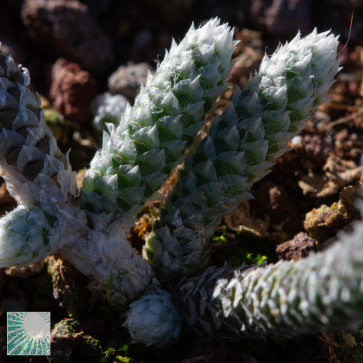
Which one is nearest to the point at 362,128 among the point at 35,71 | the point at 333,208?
the point at 333,208

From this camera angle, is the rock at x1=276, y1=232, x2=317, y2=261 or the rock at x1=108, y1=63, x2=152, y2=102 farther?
the rock at x1=108, y1=63, x2=152, y2=102

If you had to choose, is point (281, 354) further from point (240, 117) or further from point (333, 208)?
point (240, 117)

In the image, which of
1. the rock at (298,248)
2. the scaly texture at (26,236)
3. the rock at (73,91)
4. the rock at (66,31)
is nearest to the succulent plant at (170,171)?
the scaly texture at (26,236)

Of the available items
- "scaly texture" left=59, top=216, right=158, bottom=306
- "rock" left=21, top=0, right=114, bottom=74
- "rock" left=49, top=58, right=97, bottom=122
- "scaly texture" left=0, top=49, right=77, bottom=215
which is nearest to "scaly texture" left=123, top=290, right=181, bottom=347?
"scaly texture" left=59, top=216, right=158, bottom=306

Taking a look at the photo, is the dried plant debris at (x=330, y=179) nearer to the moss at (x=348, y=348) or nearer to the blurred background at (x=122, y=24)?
the moss at (x=348, y=348)

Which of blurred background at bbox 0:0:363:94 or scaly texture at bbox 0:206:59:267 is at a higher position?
blurred background at bbox 0:0:363:94

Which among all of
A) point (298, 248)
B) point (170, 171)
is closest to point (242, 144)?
point (170, 171)

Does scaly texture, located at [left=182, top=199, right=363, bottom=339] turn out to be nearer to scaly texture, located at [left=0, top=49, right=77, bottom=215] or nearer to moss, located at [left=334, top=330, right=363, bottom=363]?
moss, located at [left=334, top=330, right=363, bottom=363]
